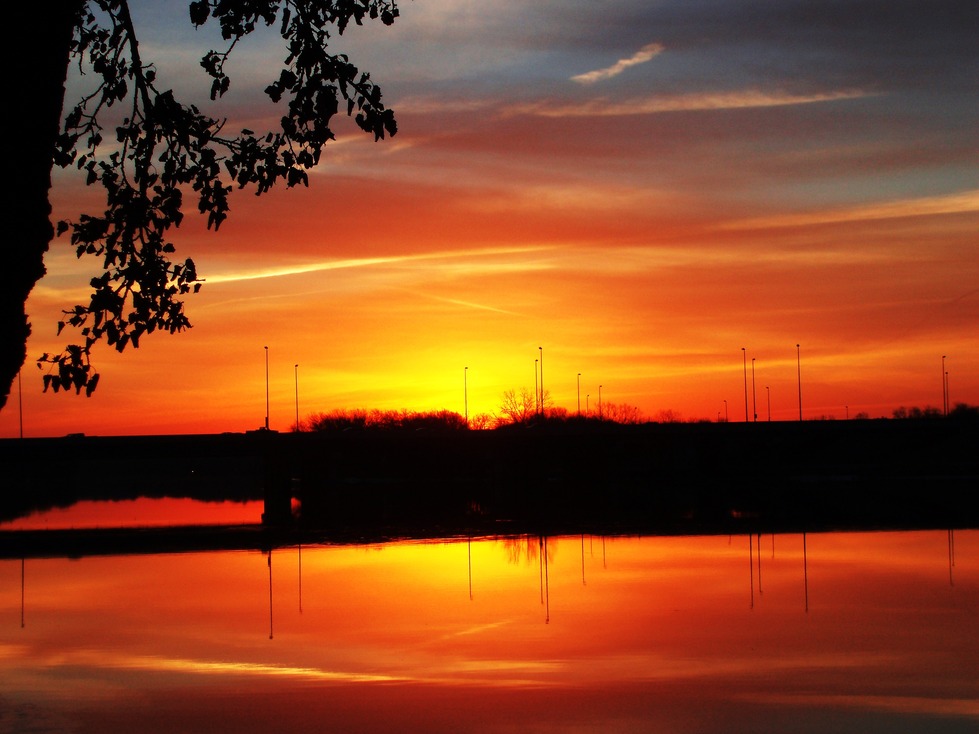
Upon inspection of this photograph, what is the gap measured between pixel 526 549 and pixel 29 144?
170 ft

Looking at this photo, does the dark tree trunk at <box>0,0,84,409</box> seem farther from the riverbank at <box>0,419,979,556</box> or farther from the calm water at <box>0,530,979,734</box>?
the riverbank at <box>0,419,979,556</box>

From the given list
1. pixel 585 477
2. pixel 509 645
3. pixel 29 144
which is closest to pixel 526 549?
pixel 509 645

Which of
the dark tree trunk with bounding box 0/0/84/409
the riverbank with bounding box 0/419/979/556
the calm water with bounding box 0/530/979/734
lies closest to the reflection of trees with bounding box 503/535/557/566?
the calm water with bounding box 0/530/979/734

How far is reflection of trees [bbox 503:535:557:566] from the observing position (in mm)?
52644

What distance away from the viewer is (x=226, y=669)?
27844mm

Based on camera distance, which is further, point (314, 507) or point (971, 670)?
point (314, 507)

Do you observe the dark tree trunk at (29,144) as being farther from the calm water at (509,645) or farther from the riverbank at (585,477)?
the riverbank at (585,477)

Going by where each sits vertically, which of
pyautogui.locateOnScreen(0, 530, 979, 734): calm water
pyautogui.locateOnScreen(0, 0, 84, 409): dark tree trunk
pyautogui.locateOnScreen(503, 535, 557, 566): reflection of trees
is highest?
pyautogui.locateOnScreen(0, 0, 84, 409): dark tree trunk

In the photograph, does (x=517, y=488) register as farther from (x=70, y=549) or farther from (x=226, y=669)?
(x=226, y=669)

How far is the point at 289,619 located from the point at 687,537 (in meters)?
31.1

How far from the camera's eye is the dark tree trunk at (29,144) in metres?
7.16

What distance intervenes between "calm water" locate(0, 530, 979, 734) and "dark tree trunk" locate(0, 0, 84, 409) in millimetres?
15450

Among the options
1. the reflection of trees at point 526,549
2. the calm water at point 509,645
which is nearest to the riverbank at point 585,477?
the reflection of trees at point 526,549

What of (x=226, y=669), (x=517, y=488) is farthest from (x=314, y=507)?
(x=226, y=669)
